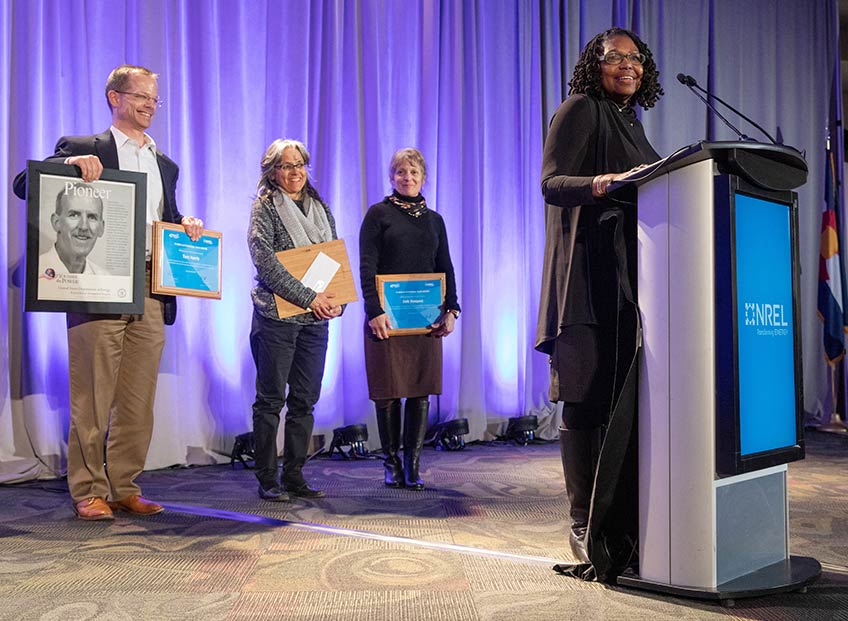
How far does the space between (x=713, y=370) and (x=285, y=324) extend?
1.86 metres

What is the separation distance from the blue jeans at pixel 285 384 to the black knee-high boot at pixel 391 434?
35cm

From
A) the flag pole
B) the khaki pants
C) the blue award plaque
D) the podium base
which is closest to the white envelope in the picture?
the blue award plaque

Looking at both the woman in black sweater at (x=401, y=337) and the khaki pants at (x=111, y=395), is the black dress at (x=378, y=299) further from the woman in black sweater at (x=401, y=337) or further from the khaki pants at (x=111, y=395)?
the khaki pants at (x=111, y=395)

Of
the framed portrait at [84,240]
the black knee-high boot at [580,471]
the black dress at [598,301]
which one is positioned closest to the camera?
the black dress at [598,301]

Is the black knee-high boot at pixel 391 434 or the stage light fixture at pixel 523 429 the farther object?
the stage light fixture at pixel 523 429

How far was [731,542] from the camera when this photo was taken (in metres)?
1.86

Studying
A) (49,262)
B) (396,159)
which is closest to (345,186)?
(396,159)

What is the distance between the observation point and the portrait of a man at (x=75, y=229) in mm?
2809

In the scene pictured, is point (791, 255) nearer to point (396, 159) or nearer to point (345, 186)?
point (396, 159)

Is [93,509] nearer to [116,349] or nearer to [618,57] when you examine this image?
[116,349]

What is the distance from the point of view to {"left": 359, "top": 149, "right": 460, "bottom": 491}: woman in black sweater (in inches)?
139

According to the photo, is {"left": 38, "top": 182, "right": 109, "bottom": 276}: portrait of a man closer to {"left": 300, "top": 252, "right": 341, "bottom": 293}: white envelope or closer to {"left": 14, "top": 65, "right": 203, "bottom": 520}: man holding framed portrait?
{"left": 14, "top": 65, "right": 203, "bottom": 520}: man holding framed portrait

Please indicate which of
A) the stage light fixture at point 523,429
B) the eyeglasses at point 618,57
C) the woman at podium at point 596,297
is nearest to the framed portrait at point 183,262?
the woman at podium at point 596,297

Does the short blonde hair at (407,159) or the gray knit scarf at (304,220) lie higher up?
the short blonde hair at (407,159)
